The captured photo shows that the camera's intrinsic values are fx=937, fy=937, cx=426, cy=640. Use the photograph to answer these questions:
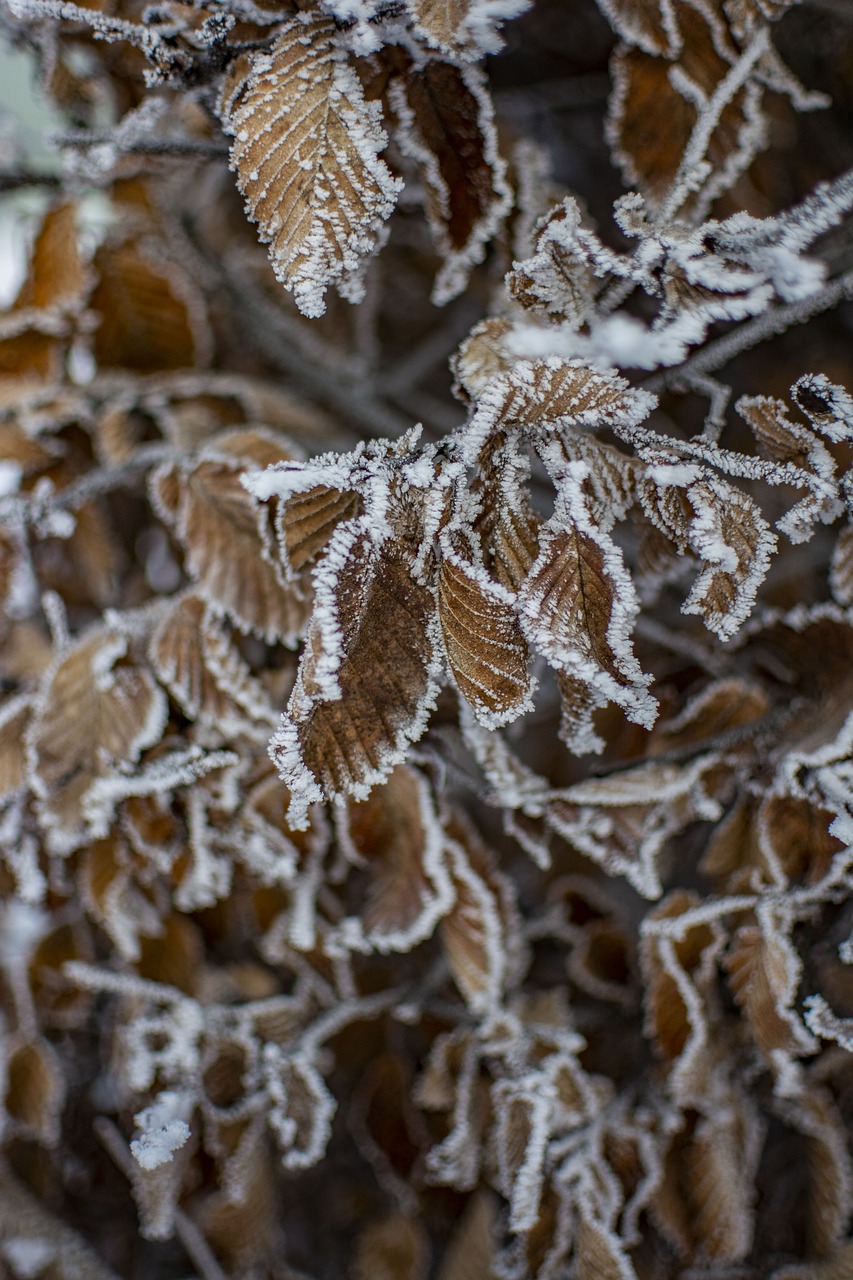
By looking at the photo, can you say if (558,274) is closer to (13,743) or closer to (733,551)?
(733,551)

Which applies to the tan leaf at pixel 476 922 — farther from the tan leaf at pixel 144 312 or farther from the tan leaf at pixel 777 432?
the tan leaf at pixel 144 312

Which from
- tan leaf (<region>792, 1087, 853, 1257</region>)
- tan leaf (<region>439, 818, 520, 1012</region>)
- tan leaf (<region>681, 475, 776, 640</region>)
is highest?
tan leaf (<region>681, 475, 776, 640</region>)

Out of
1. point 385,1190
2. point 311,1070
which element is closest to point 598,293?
point 311,1070

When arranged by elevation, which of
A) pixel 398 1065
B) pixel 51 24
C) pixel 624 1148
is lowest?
pixel 624 1148

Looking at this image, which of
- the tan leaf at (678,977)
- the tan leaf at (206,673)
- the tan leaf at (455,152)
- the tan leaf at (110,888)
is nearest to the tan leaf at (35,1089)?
the tan leaf at (110,888)

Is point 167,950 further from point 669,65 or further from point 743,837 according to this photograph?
point 669,65

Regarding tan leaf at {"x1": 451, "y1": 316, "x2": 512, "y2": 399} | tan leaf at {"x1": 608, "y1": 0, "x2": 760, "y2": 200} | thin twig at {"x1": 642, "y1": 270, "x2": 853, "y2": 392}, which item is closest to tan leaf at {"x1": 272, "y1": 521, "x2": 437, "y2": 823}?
tan leaf at {"x1": 451, "y1": 316, "x2": 512, "y2": 399}

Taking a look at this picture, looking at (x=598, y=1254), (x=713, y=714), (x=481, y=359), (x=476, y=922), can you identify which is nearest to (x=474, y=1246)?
(x=598, y=1254)

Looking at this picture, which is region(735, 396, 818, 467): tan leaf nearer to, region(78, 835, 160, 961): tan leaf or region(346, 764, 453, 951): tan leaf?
region(346, 764, 453, 951): tan leaf
